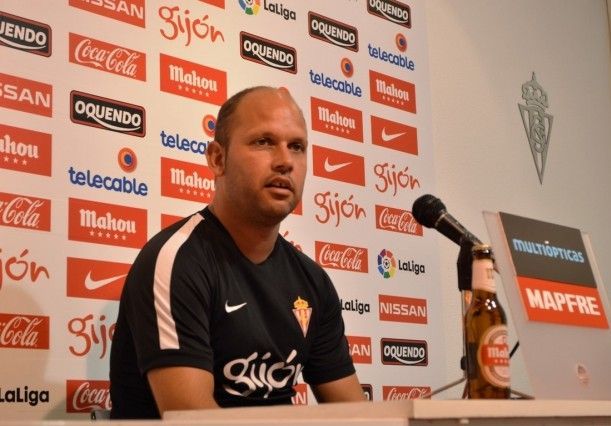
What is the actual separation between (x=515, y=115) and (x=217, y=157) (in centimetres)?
215

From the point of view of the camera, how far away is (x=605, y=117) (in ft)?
15.1

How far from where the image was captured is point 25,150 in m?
2.22

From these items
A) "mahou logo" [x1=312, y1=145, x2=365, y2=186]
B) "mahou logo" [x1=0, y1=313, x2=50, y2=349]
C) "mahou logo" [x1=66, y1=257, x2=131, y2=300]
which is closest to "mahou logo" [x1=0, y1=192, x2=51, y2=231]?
"mahou logo" [x1=66, y1=257, x2=131, y2=300]

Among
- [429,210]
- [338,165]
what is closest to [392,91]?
[338,165]

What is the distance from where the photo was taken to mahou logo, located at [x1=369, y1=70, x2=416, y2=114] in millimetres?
3352

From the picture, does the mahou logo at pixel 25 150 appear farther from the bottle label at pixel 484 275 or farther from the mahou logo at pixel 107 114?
the bottle label at pixel 484 275

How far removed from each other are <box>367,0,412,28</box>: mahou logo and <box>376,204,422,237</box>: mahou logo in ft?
2.43

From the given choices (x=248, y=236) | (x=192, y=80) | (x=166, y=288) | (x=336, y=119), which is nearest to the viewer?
(x=166, y=288)

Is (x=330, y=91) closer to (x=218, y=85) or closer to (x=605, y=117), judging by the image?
(x=218, y=85)

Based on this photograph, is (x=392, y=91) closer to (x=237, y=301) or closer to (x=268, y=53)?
(x=268, y=53)

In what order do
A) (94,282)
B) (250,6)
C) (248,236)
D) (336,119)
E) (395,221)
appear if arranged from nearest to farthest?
1. (248,236)
2. (94,282)
3. (250,6)
4. (336,119)
5. (395,221)

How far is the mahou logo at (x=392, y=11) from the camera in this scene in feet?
11.2

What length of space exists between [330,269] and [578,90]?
2050mm

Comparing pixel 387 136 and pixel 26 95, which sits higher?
pixel 387 136
